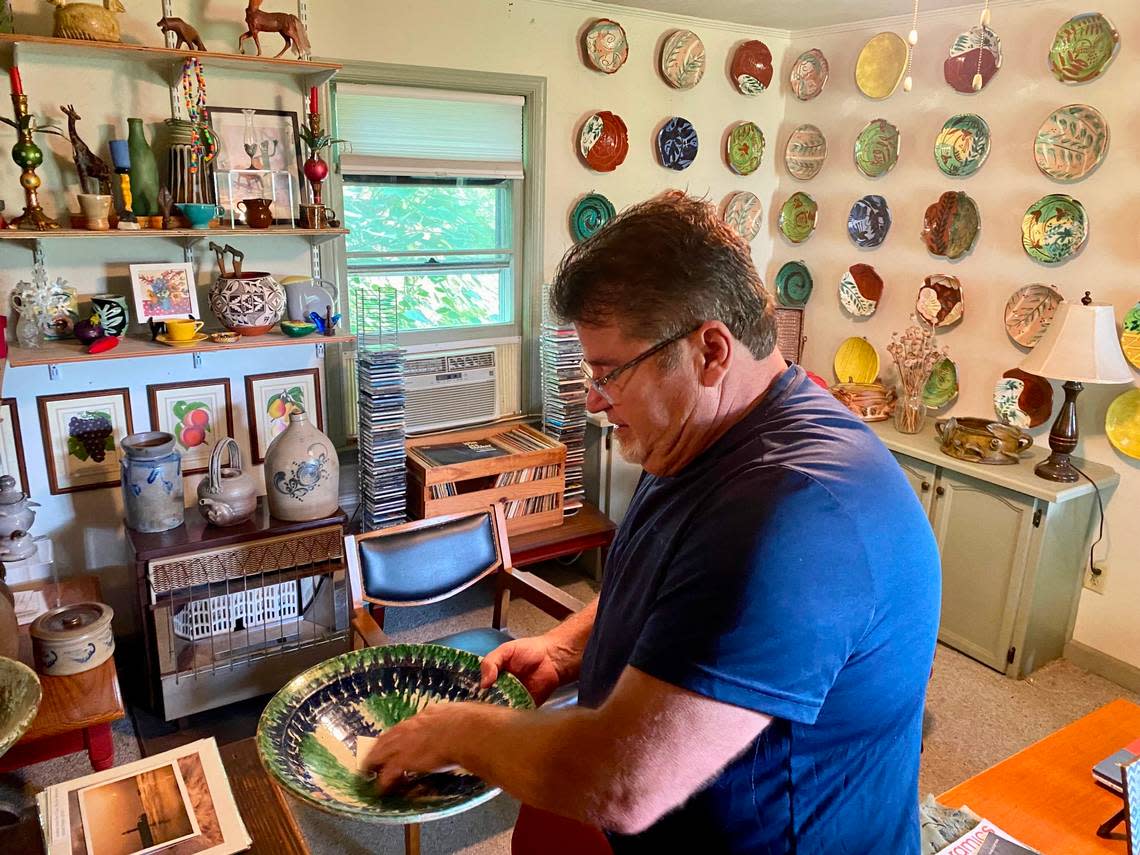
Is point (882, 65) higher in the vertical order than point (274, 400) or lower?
higher

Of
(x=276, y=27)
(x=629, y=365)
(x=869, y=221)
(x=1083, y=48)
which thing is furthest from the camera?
(x=869, y=221)

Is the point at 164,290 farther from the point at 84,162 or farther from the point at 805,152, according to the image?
the point at 805,152

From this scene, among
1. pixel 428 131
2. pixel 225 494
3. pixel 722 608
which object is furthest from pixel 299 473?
pixel 722 608

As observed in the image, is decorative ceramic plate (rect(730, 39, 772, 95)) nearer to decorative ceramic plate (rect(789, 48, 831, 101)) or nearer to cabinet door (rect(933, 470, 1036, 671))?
decorative ceramic plate (rect(789, 48, 831, 101))

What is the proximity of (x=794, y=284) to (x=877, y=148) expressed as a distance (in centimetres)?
73

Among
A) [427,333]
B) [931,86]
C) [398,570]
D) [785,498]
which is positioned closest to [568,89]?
[427,333]

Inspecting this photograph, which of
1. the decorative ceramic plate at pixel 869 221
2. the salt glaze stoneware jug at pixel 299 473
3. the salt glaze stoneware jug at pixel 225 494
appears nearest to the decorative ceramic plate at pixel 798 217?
the decorative ceramic plate at pixel 869 221

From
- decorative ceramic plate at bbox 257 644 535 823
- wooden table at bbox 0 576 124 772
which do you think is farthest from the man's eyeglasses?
wooden table at bbox 0 576 124 772

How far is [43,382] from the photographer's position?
2.54m

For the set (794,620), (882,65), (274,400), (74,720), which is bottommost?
(74,720)

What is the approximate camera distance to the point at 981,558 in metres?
2.91

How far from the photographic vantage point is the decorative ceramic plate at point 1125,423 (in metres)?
2.76

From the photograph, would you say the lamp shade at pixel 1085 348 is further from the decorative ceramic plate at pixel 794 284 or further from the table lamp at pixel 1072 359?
the decorative ceramic plate at pixel 794 284

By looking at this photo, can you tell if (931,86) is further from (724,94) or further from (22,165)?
(22,165)
